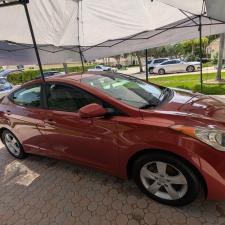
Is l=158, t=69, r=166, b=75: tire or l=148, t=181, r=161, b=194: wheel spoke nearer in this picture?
l=148, t=181, r=161, b=194: wheel spoke

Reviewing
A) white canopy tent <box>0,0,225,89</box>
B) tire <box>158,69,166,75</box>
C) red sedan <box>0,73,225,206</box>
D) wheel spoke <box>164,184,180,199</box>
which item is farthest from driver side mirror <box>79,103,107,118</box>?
tire <box>158,69,166,75</box>

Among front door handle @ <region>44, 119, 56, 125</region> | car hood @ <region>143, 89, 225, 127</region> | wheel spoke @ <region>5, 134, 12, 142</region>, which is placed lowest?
wheel spoke @ <region>5, 134, 12, 142</region>

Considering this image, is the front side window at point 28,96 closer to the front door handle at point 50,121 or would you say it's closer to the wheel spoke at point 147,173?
the front door handle at point 50,121

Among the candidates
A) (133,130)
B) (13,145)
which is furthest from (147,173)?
(13,145)

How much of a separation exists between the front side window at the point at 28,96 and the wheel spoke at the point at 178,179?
90.8 inches

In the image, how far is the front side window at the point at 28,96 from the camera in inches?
156

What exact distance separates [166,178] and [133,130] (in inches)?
26.6

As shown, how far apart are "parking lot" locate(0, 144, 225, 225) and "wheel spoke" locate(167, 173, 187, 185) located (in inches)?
14.3

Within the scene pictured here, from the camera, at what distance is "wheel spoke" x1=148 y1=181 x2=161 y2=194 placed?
2.95 m

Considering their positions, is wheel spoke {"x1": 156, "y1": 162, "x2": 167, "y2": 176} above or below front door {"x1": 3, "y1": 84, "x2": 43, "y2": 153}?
below

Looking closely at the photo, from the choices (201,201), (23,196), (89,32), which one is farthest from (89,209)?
(89,32)

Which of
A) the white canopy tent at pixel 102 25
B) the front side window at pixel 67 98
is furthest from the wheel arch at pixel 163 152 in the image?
the white canopy tent at pixel 102 25

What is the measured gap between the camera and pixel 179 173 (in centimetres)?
271

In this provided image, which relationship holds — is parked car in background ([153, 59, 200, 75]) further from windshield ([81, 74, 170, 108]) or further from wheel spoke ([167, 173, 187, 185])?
wheel spoke ([167, 173, 187, 185])
